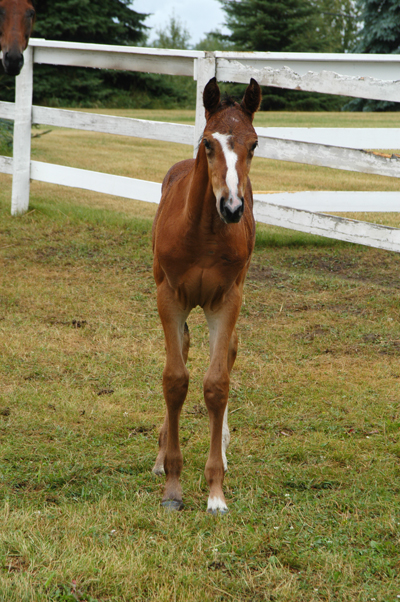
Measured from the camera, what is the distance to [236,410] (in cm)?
418

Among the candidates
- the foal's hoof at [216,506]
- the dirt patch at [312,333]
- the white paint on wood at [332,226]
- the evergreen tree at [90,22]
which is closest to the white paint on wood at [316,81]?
the white paint on wood at [332,226]

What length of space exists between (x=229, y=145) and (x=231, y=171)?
15 centimetres

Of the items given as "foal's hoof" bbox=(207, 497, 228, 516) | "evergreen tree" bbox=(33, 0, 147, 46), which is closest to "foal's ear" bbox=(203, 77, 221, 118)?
"foal's hoof" bbox=(207, 497, 228, 516)

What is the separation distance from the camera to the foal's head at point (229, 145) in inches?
102

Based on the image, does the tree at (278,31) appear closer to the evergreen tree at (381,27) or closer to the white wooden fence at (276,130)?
the evergreen tree at (381,27)

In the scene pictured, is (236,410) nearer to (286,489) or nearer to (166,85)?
(286,489)

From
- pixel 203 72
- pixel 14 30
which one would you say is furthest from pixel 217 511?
pixel 203 72

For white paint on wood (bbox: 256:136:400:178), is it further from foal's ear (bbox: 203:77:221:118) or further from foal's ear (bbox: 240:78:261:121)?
foal's ear (bbox: 203:77:221:118)

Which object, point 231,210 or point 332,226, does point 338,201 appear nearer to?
point 332,226

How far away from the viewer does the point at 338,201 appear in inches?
316

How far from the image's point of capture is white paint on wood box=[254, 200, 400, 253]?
22.1ft

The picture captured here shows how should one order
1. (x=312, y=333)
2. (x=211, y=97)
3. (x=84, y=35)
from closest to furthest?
1. (x=211, y=97)
2. (x=312, y=333)
3. (x=84, y=35)

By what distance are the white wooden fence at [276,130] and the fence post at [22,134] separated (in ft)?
0.04

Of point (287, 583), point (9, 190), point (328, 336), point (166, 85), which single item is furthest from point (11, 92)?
point (166, 85)
